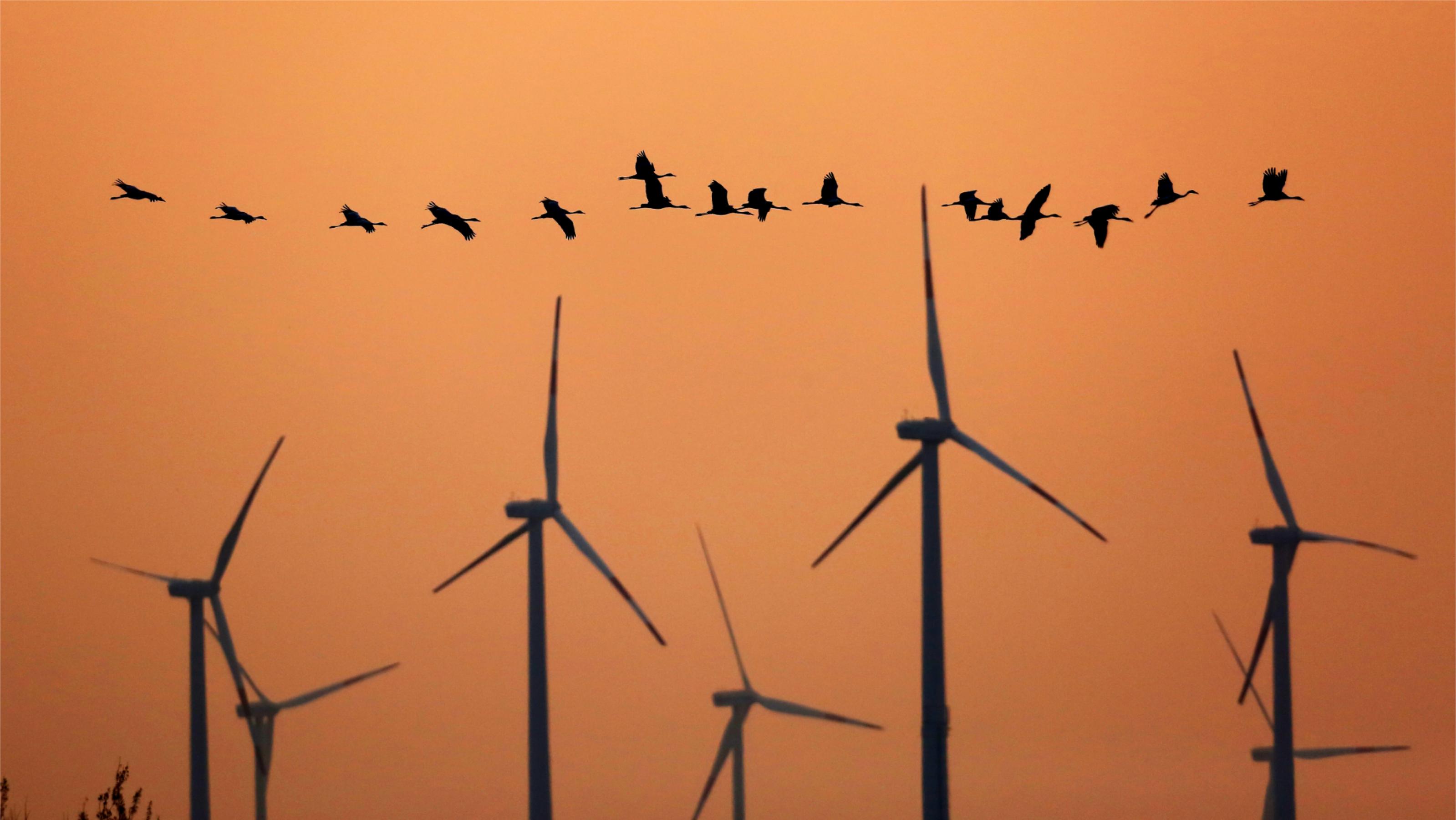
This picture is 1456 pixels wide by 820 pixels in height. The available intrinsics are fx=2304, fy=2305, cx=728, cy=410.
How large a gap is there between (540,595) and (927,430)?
17.4 meters

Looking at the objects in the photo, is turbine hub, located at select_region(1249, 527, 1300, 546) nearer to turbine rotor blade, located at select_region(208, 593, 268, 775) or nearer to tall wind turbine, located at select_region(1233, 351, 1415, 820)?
tall wind turbine, located at select_region(1233, 351, 1415, 820)

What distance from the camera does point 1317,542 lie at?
96375 millimetres

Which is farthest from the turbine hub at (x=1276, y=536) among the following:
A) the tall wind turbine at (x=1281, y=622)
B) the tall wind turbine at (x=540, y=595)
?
the tall wind turbine at (x=540, y=595)

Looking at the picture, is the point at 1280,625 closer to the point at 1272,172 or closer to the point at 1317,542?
the point at 1317,542

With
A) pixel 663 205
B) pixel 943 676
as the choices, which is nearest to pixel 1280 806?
pixel 943 676

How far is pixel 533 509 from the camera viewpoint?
91188 mm

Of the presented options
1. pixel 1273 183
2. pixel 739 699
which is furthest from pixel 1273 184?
pixel 739 699

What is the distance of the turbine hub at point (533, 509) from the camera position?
3575 inches

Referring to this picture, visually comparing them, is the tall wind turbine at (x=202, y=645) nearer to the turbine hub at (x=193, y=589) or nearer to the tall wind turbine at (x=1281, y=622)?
the turbine hub at (x=193, y=589)

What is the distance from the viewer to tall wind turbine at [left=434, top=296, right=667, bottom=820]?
282ft

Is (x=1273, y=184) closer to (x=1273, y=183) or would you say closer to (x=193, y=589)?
(x=1273, y=183)

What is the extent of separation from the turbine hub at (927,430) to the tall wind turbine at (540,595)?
11472 millimetres

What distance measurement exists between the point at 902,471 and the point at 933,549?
203 inches

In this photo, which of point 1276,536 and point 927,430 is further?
point 1276,536
